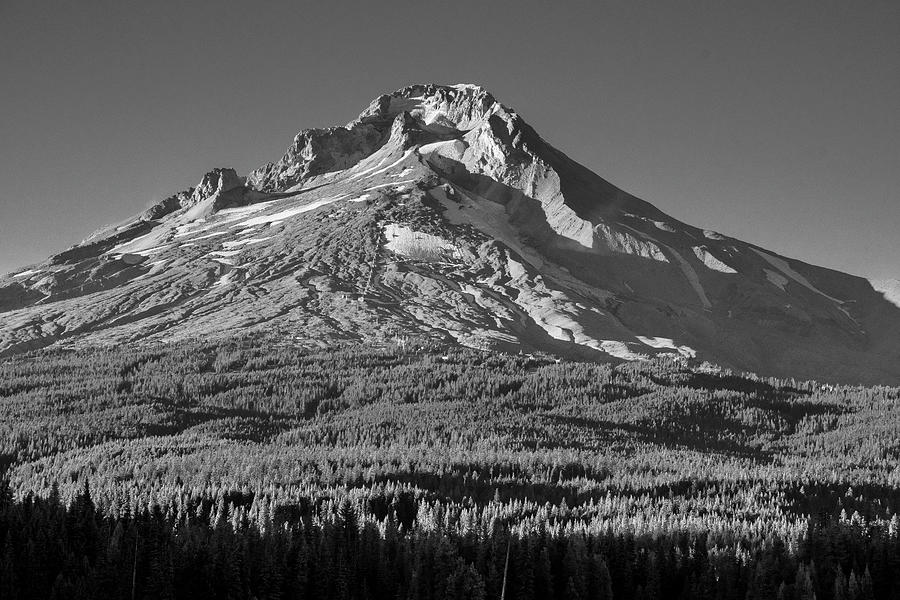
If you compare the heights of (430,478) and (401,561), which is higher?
(430,478)

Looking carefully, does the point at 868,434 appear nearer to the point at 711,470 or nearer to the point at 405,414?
the point at 711,470

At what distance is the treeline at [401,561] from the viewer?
155 feet

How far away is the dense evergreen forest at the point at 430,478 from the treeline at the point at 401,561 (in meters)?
0.14

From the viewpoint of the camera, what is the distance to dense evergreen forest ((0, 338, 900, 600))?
1939 inches

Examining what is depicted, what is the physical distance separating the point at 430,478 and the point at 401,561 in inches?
1113

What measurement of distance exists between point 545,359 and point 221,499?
3619 inches

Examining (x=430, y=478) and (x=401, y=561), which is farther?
(x=430, y=478)

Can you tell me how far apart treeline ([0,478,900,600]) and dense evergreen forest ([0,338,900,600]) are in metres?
0.14

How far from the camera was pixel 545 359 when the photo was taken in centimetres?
15150

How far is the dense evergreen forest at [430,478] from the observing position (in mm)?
49250

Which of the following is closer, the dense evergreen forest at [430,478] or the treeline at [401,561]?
the treeline at [401,561]

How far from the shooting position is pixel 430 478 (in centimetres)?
7969

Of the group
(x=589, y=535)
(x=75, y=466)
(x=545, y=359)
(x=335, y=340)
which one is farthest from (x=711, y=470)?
(x=335, y=340)

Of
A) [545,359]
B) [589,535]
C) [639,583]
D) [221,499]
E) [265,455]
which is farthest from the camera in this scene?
[545,359]
